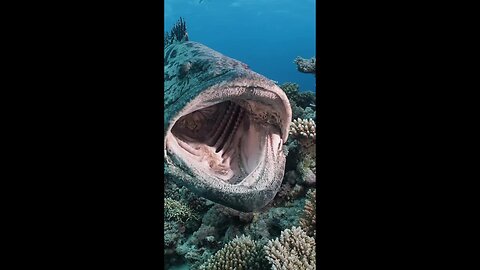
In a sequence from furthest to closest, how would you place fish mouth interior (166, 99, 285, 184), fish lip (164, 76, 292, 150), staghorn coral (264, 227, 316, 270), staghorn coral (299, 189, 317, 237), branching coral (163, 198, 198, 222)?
1. branching coral (163, 198, 198, 222)
2. staghorn coral (299, 189, 317, 237)
3. staghorn coral (264, 227, 316, 270)
4. fish mouth interior (166, 99, 285, 184)
5. fish lip (164, 76, 292, 150)

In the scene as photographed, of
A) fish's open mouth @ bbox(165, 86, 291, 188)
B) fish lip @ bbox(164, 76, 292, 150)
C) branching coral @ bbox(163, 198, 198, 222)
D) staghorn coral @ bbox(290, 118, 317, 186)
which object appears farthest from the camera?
staghorn coral @ bbox(290, 118, 317, 186)

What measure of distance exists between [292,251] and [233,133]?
3.23 feet

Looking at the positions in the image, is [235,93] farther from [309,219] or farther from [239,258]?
[309,219]

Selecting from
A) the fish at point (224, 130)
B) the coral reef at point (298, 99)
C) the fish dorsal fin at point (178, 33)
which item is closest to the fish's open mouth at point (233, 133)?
the fish at point (224, 130)

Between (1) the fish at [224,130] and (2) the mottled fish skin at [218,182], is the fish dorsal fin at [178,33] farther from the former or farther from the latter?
(2) the mottled fish skin at [218,182]

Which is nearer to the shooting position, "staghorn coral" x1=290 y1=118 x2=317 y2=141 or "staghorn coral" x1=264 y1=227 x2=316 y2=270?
"staghorn coral" x1=264 y1=227 x2=316 y2=270

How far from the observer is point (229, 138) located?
2688mm

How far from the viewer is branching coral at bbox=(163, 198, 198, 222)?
3693 millimetres

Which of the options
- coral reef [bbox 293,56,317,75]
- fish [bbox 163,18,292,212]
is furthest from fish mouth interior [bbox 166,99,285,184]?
coral reef [bbox 293,56,317,75]

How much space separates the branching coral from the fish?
1169 millimetres

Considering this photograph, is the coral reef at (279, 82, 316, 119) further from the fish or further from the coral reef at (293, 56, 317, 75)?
the fish
